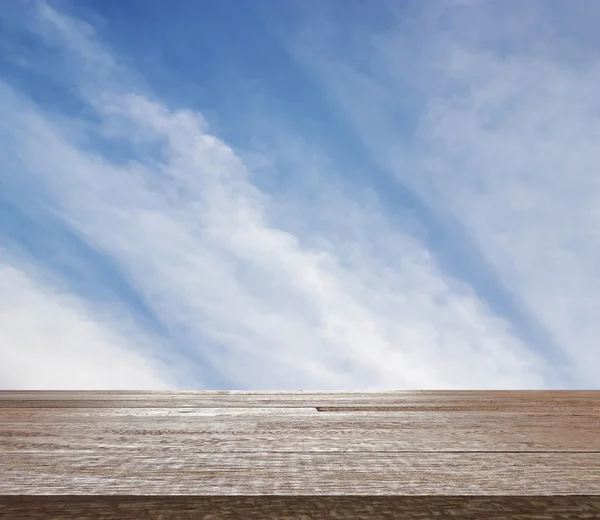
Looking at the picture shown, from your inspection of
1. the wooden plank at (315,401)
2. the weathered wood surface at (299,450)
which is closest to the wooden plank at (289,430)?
the weathered wood surface at (299,450)

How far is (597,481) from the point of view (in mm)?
454

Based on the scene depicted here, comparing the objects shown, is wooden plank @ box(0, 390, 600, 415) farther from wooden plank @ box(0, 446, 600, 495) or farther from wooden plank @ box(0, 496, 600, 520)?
wooden plank @ box(0, 496, 600, 520)

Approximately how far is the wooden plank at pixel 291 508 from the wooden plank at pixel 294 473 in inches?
1.9

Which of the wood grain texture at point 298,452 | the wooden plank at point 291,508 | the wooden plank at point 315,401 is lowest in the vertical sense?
the wooden plank at point 291,508

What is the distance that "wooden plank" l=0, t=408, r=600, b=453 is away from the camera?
0.62 m

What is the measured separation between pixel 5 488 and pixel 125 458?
0.43ft

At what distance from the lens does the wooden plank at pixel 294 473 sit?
0.42 metres

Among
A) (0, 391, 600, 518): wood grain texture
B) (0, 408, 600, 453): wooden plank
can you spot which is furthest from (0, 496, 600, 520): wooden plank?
(0, 408, 600, 453): wooden plank

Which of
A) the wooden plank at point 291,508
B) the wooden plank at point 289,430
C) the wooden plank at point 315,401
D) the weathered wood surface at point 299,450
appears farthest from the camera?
the wooden plank at point 315,401

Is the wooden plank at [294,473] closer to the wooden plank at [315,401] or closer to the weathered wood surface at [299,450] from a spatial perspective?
the weathered wood surface at [299,450]

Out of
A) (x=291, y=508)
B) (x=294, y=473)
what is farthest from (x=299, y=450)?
(x=291, y=508)

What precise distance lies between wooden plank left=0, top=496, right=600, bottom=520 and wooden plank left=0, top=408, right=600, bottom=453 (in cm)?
23

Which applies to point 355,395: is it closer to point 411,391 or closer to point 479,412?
point 411,391

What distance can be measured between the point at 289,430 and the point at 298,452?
179 mm
